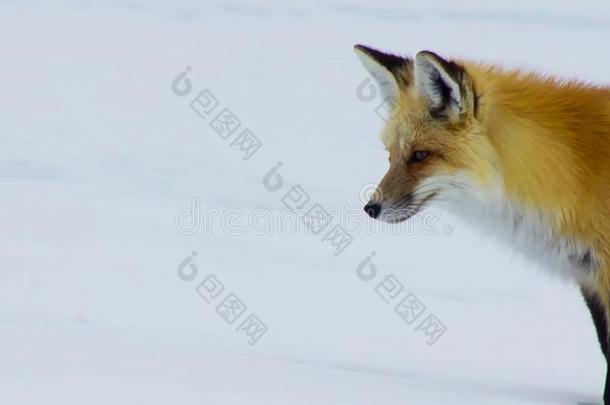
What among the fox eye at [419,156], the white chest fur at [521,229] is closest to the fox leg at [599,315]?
the white chest fur at [521,229]

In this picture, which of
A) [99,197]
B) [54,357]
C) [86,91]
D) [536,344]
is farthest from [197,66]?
[54,357]

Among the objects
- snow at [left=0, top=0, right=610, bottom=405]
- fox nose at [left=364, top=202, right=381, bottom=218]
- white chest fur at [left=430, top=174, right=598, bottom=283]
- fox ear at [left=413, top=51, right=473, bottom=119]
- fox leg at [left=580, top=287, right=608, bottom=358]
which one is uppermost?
fox ear at [left=413, top=51, right=473, bottom=119]

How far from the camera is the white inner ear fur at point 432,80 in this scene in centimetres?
541

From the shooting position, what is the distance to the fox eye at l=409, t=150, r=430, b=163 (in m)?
5.63

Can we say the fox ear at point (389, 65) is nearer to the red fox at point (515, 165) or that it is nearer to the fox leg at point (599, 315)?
the red fox at point (515, 165)

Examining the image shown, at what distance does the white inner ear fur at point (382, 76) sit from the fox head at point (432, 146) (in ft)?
0.50

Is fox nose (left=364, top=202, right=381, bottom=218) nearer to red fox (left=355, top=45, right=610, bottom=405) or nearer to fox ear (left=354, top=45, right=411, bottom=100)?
red fox (left=355, top=45, right=610, bottom=405)

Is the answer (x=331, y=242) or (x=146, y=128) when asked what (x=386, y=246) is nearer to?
(x=331, y=242)

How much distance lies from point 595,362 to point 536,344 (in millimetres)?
351

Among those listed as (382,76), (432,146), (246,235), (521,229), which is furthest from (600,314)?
(246,235)

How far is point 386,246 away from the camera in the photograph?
8.66 metres

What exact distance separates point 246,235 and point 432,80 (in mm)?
3495

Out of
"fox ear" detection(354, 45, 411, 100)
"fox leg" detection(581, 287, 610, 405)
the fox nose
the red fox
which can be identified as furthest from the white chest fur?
"fox ear" detection(354, 45, 411, 100)

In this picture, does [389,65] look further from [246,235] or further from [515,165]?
[246,235]
